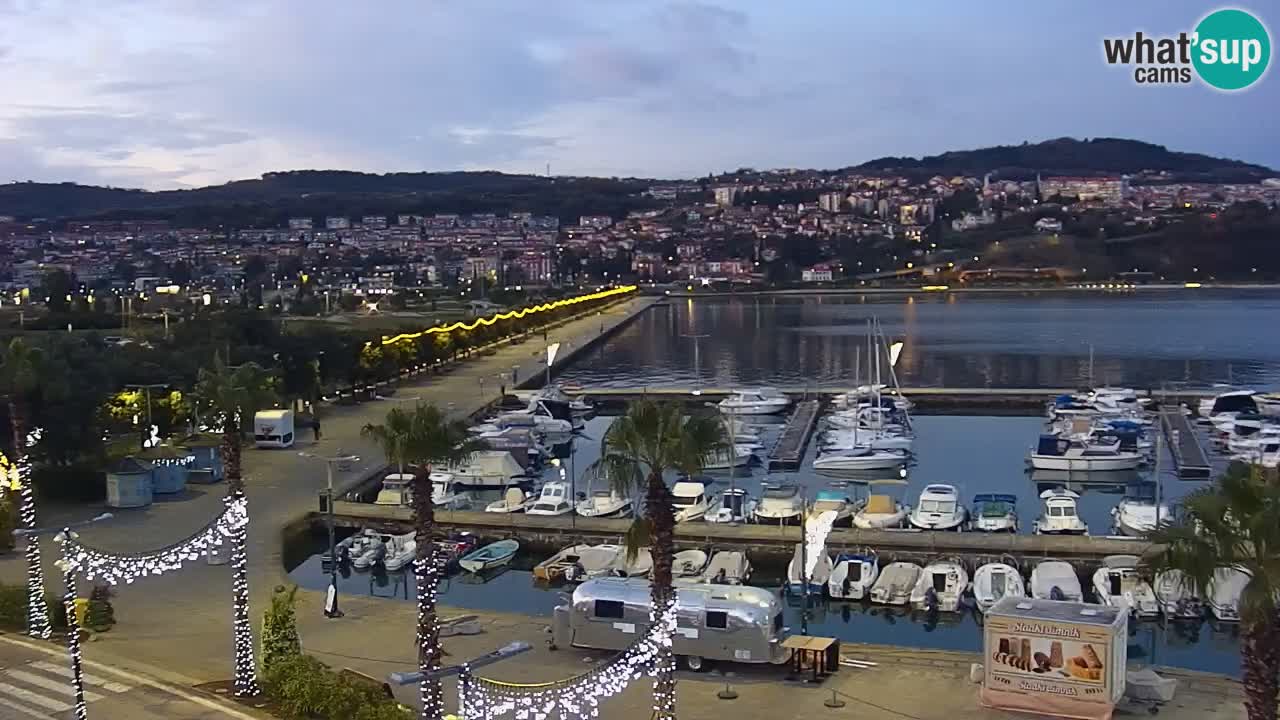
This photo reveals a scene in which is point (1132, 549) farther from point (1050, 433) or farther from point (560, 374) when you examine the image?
point (560, 374)

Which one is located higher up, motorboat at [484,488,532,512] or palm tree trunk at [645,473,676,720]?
palm tree trunk at [645,473,676,720]

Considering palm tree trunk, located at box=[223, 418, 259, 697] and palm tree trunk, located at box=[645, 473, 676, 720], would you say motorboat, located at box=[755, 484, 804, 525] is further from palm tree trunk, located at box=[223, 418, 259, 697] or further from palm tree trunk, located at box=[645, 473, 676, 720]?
palm tree trunk, located at box=[645, 473, 676, 720]

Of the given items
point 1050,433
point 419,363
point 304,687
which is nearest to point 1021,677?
point 304,687

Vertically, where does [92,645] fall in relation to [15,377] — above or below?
below

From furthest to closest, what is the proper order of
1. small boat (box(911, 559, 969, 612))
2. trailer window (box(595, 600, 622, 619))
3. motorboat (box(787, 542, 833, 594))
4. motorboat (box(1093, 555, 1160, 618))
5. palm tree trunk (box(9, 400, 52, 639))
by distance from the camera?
1. motorboat (box(787, 542, 833, 594))
2. small boat (box(911, 559, 969, 612))
3. motorboat (box(1093, 555, 1160, 618))
4. trailer window (box(595, 600, 622, 619))
5. palm tree trunk (box(9, 400, 52, 639))

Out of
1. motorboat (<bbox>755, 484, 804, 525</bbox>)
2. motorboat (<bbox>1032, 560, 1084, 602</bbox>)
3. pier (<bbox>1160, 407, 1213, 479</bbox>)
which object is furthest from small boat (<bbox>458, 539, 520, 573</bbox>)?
pier (<bbox>1160, 407, 1213, 479</bbox>)
